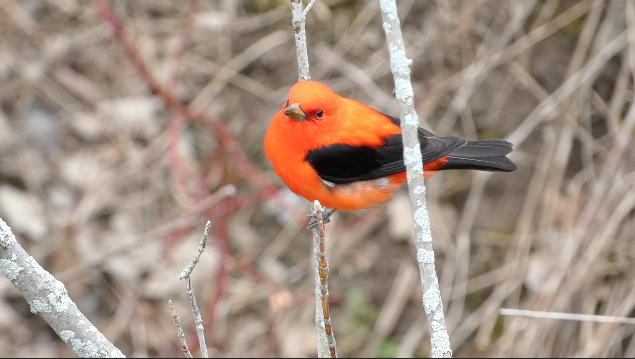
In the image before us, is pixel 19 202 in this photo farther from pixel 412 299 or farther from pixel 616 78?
pixel 616 78

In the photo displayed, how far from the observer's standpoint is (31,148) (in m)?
5.71

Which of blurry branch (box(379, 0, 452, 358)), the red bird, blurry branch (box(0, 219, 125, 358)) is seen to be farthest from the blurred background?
blurry branch (box(379, 0, 452, 358))

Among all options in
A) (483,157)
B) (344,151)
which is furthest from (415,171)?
(483,157)

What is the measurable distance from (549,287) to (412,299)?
113 centimetres

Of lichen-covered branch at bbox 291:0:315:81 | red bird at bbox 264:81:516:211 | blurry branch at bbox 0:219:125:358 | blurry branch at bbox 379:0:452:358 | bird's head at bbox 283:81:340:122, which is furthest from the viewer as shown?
red bird at bbox 264:81:516:211

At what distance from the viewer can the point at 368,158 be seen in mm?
3705

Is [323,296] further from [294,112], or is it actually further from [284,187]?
[284,187]

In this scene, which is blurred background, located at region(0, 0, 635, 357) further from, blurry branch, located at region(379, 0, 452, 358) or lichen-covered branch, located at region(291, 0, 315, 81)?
blurry branch, located at region(379, 0, 452, 358)

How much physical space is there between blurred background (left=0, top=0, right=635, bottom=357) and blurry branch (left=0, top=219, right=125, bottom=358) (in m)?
2.48

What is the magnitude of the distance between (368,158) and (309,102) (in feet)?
1.87

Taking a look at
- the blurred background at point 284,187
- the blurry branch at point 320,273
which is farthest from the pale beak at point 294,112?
the blurred background at point 284,187

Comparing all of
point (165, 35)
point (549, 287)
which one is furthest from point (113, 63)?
point (549, 287)

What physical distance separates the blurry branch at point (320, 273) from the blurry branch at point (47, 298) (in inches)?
26.8

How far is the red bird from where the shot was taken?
3484mm
